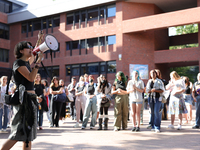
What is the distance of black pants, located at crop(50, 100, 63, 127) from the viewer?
401 inches

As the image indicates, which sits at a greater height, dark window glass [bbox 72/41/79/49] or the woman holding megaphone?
dark window glass [bbox 72/41/79/49]

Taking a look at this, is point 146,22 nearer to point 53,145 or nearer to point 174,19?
point 174,19

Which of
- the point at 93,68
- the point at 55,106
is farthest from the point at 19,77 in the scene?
the point at 93,68

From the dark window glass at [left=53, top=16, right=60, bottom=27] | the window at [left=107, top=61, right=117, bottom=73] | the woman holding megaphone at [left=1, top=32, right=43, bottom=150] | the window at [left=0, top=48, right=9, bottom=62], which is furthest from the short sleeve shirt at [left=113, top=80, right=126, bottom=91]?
the window at [left=0, top=48, right=9, bottom=62]

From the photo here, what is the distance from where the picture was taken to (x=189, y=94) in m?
11.0

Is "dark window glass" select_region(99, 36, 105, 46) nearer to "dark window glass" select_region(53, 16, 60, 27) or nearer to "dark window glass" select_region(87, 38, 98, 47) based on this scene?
"dark window glass" select_region(87, 38, 98, 47)

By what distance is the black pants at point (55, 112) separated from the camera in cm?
1018

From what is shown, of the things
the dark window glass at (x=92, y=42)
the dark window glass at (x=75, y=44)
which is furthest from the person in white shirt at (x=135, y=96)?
the dark window glass at (x=75, y=44)

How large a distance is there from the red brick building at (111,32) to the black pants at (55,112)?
1595cm

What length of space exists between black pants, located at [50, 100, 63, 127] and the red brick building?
15.9 metres

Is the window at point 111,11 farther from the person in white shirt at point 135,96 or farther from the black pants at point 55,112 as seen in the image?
the person in white shirt at point 135,96

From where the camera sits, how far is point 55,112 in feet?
33.9

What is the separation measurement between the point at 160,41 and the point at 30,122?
1055 inches

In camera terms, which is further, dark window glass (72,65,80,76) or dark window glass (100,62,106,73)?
dark window glass (72,65,80,76)
